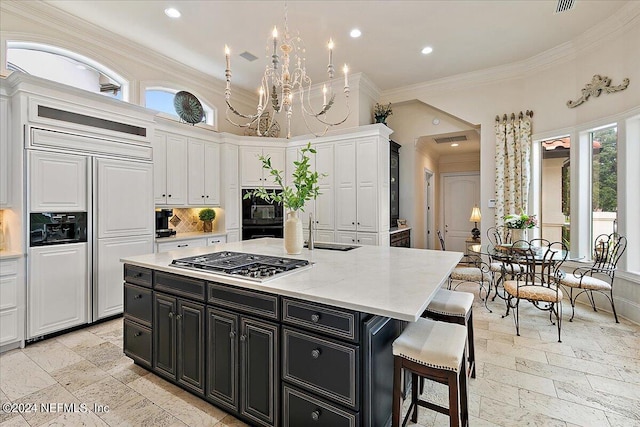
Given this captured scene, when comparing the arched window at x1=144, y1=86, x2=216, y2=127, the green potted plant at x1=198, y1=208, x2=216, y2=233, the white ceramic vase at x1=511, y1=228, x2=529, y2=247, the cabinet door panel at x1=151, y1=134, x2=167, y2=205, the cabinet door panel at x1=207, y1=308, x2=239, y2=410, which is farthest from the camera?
the green potted plant at x1=198, y1=208, x2=216, y2=233

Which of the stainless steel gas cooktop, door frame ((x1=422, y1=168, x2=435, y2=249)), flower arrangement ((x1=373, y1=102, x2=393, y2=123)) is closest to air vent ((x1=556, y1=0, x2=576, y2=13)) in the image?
flower arrangement ((x1=373, y1=102, x2=393, y2=123))

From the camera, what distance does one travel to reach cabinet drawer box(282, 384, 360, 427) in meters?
1.45

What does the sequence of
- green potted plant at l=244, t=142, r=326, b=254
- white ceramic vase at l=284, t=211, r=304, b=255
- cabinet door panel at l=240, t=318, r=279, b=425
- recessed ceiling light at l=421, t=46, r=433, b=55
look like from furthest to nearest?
recessed ceiling light at l=421, t=46, r=433, b=55
white ceramic vase at l=284, t=211, r=304, b=255
green potted plant at l=244, t=142, r=326, b=254
cabinet door panel at l=240, t=318, r=279, b=425

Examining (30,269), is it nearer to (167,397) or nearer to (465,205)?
(167,397)

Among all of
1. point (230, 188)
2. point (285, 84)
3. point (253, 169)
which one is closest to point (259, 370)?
point (285, 84)

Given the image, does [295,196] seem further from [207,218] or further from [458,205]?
[458,205]

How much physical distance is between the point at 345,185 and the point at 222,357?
11.7 ft

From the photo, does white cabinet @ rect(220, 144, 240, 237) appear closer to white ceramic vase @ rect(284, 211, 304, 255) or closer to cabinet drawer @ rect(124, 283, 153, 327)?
cabinet drawer @ rect(124, 283, 153, 327)

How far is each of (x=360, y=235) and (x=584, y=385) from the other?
3113 millimetres

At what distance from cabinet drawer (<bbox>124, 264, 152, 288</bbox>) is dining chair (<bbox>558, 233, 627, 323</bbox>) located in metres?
4.28

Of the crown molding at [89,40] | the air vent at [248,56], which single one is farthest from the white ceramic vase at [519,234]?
the crown molding at [89,40]

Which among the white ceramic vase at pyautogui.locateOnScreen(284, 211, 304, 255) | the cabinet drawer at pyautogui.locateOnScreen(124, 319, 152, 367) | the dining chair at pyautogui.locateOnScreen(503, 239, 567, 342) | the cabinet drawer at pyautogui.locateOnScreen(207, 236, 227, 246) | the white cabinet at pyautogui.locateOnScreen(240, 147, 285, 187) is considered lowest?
the cabinet drawer at pyautogui.locateOnScreen(124, 319, 152, 367)

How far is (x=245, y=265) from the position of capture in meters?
2.08

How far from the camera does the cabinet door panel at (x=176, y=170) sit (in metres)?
4.40
